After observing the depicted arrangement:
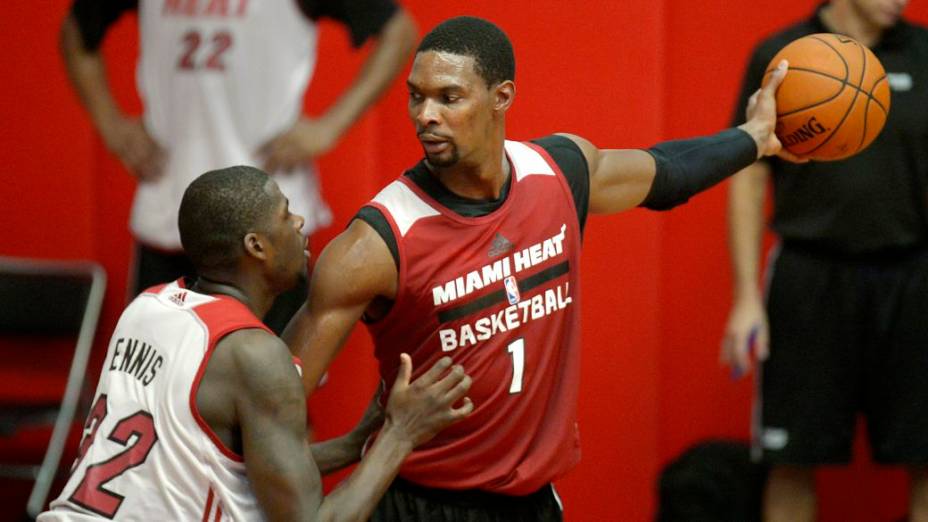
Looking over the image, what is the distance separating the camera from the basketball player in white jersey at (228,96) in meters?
4.92

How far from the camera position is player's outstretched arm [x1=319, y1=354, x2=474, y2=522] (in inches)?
121

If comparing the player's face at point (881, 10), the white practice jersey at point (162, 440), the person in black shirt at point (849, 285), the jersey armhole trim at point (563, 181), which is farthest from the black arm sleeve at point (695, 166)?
the white practice jersey at point (162, 440)

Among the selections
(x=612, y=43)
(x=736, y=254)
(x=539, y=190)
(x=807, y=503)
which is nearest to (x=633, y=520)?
(x=807, y=503)

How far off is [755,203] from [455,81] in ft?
6.34

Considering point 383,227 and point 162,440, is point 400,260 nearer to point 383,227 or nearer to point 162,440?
point 383,227

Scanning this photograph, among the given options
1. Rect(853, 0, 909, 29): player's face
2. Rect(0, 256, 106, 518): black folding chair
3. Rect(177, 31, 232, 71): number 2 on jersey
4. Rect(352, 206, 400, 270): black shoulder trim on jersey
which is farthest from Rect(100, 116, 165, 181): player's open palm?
Rect(853, 0, 909, 29): player's face

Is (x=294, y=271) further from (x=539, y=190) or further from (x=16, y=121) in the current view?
(x=16, y=121)

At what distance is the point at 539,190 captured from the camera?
3.57m

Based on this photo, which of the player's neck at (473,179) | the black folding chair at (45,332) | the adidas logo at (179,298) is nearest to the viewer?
the adidas logo at (179,298)

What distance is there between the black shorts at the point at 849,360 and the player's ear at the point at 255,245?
2454 mm

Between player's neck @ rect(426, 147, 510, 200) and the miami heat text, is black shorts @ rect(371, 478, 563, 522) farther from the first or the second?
player's neck @ rect(426, 147, 510, 200)

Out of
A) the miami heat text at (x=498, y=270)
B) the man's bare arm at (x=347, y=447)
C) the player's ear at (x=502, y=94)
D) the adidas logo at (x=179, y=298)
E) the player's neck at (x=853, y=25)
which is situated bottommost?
the man's bare arm at (x=347, y=447)

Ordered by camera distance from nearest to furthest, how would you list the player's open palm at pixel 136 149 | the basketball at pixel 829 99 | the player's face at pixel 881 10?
the basketball at pixel 829 99
the player's face at pixel 881 10
the player's open palm at pixel 136 149

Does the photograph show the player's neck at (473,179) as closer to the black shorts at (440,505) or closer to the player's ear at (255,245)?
the player's ear at (255,245)
